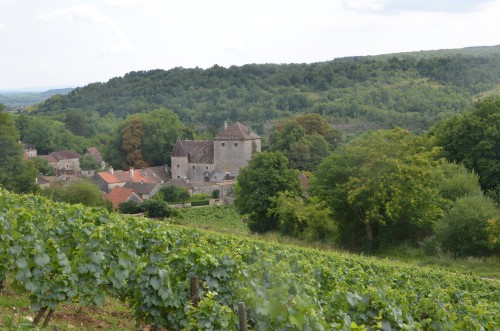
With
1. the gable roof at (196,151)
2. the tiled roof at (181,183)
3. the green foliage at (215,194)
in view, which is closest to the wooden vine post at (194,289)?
the tiled roof at (181,183)

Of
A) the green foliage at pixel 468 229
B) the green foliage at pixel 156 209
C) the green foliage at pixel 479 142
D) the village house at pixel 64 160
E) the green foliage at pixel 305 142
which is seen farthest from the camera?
the village house at pixel 64 160

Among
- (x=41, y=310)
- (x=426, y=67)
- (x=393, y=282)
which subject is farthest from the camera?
(x=426, y=67)

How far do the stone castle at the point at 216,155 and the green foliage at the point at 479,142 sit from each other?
24.5 m

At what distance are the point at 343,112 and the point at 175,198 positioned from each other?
6688 cm

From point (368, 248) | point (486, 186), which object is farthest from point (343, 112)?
point (368, 248)

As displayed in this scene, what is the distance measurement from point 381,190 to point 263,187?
38.8 feet

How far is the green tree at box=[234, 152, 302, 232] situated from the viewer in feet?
129

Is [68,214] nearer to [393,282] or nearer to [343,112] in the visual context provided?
[393,282]

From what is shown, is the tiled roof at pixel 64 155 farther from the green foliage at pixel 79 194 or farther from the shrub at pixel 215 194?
the green foliage at pixel 79 194

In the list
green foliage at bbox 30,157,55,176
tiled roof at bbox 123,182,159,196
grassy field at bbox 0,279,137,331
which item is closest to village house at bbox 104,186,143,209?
tiled roof at bbox 123,182,159,196

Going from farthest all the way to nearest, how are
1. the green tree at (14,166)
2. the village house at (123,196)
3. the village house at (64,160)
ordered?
the village house at (64,160)
the village house at (123,196)
the green tree at (14,166)

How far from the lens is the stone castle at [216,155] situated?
63438 mm

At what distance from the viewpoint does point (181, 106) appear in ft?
531

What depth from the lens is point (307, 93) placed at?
161 m
